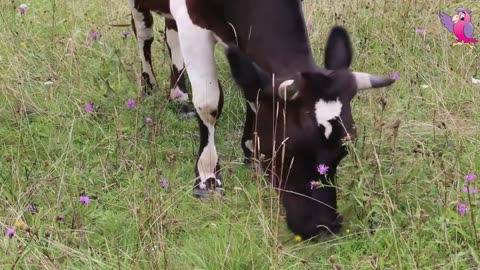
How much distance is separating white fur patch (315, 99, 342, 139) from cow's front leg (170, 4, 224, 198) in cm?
87

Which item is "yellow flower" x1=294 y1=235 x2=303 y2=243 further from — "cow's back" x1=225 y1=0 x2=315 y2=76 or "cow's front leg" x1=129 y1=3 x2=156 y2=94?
"cow's front leg" x1=129 y1=3 x2=156 y2=94

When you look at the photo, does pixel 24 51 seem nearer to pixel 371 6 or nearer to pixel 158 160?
pixel 158 160

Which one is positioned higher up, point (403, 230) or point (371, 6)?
point (371, 6)

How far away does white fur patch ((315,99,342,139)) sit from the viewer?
9.93 ft

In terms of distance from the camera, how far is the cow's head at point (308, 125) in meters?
3.06

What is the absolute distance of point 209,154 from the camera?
396 cm

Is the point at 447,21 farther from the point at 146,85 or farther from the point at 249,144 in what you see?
the point at 146,85

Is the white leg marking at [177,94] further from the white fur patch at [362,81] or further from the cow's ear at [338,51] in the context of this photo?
the white fur patch at [362,81]

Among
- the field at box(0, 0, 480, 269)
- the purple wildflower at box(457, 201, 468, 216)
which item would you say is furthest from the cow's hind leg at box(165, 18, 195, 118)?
the purple wildflower at box(457, 201, 468, 216)

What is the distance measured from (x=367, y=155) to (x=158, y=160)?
1108mm

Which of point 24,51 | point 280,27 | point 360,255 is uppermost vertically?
point 280,27

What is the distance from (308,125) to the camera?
308 centimetres

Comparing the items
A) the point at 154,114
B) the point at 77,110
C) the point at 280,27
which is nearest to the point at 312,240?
the point at 280,27

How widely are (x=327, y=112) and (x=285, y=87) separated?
207 millimetres
